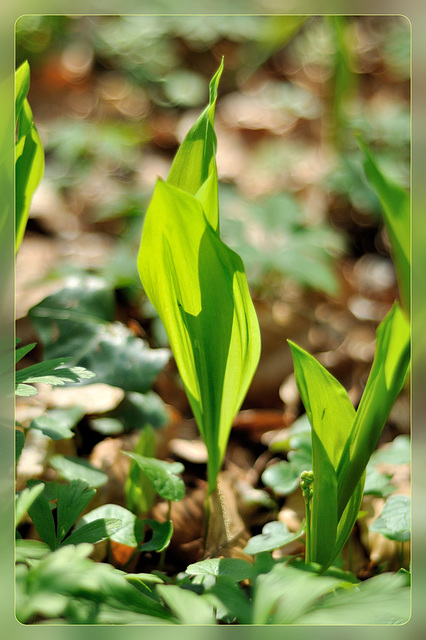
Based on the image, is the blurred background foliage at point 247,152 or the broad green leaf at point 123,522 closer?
the broad green leaf at point 123,522

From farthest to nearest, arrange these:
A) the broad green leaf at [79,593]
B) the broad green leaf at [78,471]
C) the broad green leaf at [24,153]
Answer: the broad green leaf at [78,471] < the broad green leaf at [24,153] < the broad green leaf at [79,593]

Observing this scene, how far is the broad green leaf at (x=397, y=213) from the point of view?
425 mm

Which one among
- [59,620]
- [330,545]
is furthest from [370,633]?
[59,620]

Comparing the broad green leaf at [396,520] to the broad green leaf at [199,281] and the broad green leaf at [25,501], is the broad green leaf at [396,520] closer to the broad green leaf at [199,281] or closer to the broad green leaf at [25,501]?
the broad green leaf at [199,281]

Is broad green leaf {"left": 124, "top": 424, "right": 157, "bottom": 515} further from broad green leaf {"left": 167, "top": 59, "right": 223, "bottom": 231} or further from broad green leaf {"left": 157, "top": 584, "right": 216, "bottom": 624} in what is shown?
broad green leaf {"left": 167, "top": 59, "right": 223, "bottom": 231}

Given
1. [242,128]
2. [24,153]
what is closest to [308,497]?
[24,153]

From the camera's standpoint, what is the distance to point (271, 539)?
1.62 ft

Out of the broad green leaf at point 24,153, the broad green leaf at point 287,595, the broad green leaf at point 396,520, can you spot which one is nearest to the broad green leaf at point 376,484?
the broad green leaf at point 396,520

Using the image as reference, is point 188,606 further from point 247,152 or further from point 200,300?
point 247,152

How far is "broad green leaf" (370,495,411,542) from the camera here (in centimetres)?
48

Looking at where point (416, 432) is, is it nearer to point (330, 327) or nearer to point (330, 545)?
point (330, 545)

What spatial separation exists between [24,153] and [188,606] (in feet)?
1.36

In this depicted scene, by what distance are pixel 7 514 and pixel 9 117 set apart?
1.08 feet

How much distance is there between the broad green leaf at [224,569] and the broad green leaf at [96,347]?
0.91 feet
